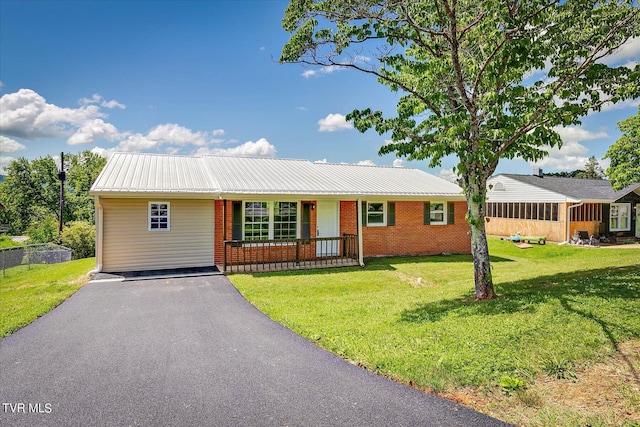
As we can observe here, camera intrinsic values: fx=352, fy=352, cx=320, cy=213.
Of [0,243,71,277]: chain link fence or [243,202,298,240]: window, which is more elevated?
[243,202,298,240]: window

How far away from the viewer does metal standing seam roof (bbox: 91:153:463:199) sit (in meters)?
12.1

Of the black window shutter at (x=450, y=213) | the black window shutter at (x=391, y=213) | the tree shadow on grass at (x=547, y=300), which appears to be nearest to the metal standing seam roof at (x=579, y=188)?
the black window shutter at (x=450, y=213)

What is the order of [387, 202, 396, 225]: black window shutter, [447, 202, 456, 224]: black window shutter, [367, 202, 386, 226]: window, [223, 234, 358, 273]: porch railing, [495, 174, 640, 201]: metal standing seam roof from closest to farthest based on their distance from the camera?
1. [223, 234, 358, 273]: porch railing
2. [367, 202, 386, 226]: window
3. [387, 202, 396, 225]: black window shutter
4. [447, 202, 456, 224]: black window shutter
5. [495, 174, 640, 201]: metal standing seam roof

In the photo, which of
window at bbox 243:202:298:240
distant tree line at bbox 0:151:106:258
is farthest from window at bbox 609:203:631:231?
distant tree line at bbox 0:151:106:258

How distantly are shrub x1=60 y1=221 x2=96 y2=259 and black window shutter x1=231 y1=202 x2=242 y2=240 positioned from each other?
13.1m

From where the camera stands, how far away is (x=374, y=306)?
7.38 meters

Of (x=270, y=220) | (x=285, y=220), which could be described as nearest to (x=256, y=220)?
(x=270, y=220)

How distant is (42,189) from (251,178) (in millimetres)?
41600

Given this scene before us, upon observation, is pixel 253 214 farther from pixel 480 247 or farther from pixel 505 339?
pixel 505 339

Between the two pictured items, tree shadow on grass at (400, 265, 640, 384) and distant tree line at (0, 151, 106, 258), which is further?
distant tree line at (0, 151, 106, 258)

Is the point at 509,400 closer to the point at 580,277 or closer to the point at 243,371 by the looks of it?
the point at 243,371

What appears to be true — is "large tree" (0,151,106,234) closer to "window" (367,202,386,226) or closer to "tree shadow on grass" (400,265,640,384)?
"window" (367,202,386,226)

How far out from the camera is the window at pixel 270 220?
12977 millimetres

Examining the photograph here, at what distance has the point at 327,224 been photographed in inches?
563
